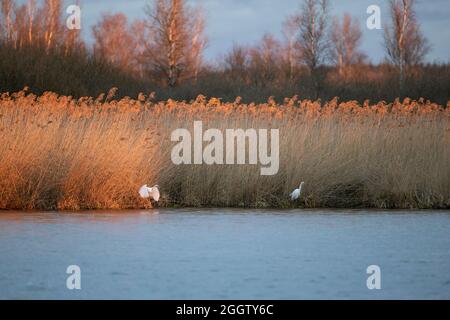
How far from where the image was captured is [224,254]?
6668mm

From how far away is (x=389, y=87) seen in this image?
1231 inches

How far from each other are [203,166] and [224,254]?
3978mm

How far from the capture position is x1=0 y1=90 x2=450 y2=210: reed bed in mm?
9844

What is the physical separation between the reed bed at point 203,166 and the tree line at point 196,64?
36.6 ft

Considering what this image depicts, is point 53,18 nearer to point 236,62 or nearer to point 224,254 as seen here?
point 236,62

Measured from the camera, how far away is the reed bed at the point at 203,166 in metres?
9.84

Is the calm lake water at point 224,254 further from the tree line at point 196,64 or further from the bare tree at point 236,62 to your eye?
the bare tree at point 236,62
